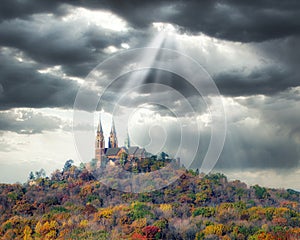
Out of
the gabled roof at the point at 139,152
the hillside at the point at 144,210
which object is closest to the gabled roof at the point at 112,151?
the gabled roof at the point at 139,152

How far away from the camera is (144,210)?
102m

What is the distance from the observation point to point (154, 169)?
458 ft

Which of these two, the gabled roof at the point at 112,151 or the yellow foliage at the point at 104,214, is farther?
the gabled roof at the point at 112,151

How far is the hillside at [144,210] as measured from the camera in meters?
85.1

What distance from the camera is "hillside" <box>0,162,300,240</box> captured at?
85125 mm

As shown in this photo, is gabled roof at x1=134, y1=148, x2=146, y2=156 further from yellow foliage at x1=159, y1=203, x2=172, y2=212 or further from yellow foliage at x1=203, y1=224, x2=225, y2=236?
yellow foliage at x1=203, y1=224, x2=225, y2=236

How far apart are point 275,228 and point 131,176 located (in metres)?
56.8

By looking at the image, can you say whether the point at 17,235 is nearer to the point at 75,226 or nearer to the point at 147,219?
the point at 75,226

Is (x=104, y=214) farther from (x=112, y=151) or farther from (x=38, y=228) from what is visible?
(x=112, y=151)

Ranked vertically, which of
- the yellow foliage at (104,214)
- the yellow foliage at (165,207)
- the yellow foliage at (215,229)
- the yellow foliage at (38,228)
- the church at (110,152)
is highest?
the church at (110,152)

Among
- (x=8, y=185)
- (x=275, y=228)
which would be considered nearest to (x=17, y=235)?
(x=275, y=228)

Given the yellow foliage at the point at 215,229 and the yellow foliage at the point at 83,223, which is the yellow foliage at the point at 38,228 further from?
the yellow foliage at the point at 215,229

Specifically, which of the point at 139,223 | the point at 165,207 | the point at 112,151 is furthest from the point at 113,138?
the point at 139,223

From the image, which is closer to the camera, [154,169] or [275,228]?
[275,228]
